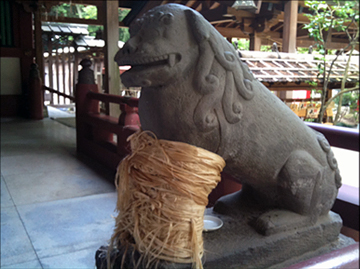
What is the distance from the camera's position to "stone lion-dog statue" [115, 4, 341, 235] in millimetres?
1084

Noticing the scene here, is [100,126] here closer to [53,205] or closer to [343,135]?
[53,205]

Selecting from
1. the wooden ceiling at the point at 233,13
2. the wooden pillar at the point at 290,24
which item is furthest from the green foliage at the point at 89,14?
the wooden pillar at the point at 290,24

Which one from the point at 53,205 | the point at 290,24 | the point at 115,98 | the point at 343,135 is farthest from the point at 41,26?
the point at 343,135

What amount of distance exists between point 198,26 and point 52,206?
2504 mm

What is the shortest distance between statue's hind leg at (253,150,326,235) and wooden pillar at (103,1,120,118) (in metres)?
3.70

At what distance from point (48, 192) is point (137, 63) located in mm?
2732

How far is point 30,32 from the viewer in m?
8.74

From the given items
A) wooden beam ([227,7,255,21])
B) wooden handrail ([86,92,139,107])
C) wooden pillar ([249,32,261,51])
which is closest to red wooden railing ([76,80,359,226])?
wooden handrail ([86,92,139,107])

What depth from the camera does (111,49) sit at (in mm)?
4691

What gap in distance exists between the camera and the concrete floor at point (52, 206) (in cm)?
227

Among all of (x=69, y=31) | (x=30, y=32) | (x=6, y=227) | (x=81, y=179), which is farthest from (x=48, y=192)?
(x=69, y=31)

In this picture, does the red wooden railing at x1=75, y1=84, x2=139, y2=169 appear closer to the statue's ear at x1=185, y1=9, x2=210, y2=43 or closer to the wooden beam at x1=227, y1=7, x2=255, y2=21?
the statue's ear at x1=185, y1=9, x2=210, y2=43

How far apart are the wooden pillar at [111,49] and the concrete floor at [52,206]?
39.0 inches

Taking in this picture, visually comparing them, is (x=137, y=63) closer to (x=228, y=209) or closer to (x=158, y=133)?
(x=158, y=133)
